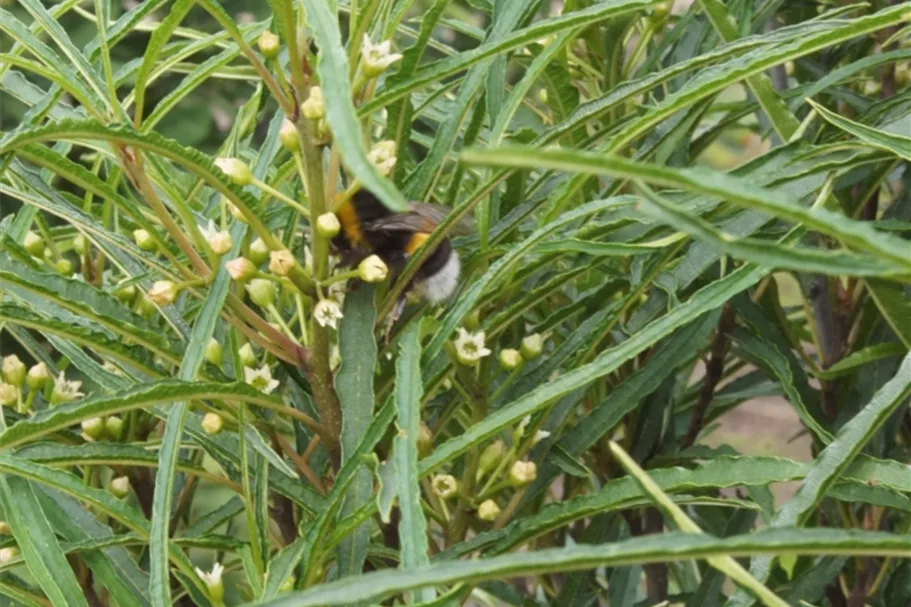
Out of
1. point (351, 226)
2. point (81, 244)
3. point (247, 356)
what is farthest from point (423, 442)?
point (81, 244)

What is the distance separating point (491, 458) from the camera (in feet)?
2.31

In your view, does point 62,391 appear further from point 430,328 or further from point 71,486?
point 430,328

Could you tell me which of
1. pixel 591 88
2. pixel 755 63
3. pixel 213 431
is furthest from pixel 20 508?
pixel 591 88

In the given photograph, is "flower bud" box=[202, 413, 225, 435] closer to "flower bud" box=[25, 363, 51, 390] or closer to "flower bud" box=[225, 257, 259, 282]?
"flower bud" box=[225, 257, 259, 282]

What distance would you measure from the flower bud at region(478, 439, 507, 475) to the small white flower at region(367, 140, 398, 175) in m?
0.20

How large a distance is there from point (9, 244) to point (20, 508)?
0.61 feet

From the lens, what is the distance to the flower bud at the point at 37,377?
31.0 inches

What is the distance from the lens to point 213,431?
25.8 inches

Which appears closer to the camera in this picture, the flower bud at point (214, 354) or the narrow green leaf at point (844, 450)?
the narrow green leaf at point (844, 450)

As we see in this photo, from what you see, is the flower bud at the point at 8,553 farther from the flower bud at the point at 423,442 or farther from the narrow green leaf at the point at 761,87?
the narrow green leaf at the point at 761,87

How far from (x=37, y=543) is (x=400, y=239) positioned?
1.25 ft

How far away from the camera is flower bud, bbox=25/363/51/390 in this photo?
2.59ft

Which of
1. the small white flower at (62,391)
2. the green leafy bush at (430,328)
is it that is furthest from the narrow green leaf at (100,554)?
the small white flower at (62,391)

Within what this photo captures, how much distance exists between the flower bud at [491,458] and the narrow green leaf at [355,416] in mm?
114
